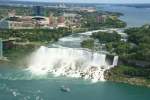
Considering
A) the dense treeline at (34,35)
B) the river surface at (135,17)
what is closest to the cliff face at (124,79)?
the dense treeline at (34,35)

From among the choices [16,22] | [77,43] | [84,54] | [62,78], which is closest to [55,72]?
[62,78]

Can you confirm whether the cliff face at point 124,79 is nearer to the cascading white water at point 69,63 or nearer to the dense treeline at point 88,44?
the cascading white water at point 69,63

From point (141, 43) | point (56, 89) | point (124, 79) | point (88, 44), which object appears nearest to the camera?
point (56, 89)

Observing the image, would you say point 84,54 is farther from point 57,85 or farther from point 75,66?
point 57,85

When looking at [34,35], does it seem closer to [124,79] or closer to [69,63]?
[69,63]

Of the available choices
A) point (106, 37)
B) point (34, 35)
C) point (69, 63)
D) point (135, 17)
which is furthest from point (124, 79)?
point (135, 17)

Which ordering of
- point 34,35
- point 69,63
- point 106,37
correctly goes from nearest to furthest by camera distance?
point 69,63, point 106,37, point 34,35
